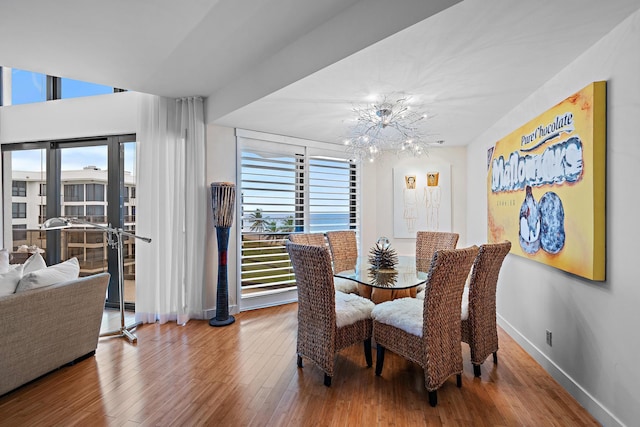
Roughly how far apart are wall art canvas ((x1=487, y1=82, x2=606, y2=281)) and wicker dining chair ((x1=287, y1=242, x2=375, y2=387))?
1481 mm

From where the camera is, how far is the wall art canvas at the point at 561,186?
1.92m

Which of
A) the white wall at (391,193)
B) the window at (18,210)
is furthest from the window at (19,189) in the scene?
the white wall at (391,193)

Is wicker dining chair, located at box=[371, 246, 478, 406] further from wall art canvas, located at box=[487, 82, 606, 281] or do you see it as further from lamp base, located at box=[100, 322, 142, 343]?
lamp base, located at box=[100, 322, 142, 343]

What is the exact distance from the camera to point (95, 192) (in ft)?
13.5

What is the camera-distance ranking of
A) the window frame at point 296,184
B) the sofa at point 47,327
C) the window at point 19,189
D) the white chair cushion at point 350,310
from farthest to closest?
the window at point 19,189 < the window frame at point 296,184 < the white chair cushion at point 350,310 < the sofa at point 47,327

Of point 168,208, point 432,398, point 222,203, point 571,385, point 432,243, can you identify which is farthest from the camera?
point 432,243

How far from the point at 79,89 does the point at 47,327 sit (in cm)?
339

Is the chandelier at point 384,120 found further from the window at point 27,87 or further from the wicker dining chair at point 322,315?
the window at point 27,87

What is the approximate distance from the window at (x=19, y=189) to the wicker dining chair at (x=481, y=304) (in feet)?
19.0

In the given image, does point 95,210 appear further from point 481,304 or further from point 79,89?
point 481,304

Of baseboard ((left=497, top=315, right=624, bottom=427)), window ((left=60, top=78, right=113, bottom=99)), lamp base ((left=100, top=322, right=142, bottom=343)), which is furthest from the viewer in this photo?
window ((left=60, top=78, right=113, bottom=99))

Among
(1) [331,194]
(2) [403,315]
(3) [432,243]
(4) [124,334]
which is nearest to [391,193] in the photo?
(1) [331,194]

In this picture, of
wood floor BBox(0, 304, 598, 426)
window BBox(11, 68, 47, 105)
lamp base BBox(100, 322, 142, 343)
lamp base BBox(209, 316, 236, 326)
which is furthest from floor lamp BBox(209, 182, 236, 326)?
window BBox(11, 68, 47, 105)

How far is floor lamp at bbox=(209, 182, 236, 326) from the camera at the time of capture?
3516mm
